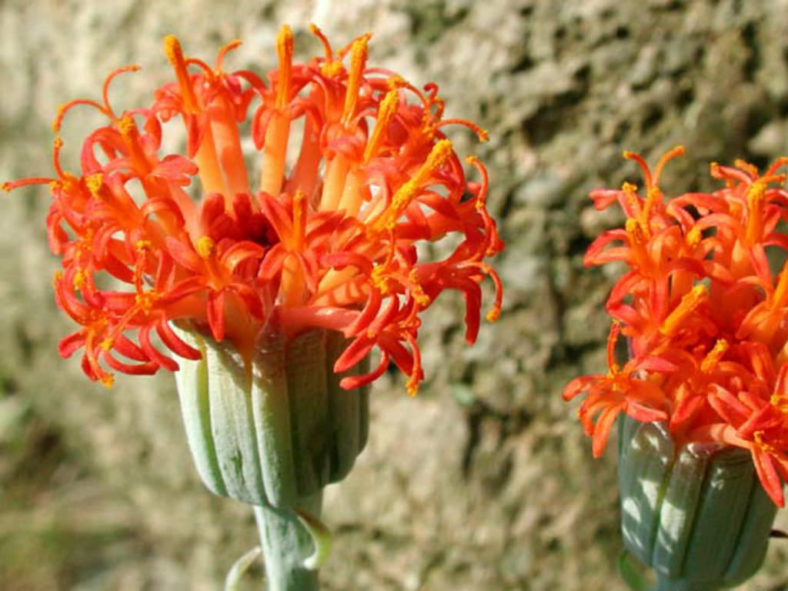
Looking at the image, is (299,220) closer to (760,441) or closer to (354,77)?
(354,77)

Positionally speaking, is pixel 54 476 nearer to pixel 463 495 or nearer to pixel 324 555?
pixel 463 495

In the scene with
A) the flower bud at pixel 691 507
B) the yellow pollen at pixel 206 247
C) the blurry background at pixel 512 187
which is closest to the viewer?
the yellow pollen at pixel 206 247

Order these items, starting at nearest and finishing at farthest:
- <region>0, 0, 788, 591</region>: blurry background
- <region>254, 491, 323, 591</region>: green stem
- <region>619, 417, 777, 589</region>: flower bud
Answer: <region>619, 417, 777, 589</region>: flower bud → <region>254, 491, 323, 591</region>: green stem → <region>0, 0, 788, 591</region>: blurry background

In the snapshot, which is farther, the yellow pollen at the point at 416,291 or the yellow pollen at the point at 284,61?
the yellow pollen at the point at 284,61

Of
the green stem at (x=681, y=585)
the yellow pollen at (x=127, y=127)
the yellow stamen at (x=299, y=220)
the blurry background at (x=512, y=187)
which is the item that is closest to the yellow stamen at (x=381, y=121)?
the yellow stamen at (x=299, y=220)

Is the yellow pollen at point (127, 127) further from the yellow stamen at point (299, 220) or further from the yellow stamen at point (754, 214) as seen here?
the yellow stamen at point (754, 214)

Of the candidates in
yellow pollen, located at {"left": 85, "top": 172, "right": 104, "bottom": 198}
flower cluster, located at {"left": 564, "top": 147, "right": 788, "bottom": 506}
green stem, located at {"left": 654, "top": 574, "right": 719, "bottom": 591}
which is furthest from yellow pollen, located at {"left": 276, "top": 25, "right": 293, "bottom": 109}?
green stem, located at {"left": 654, "top": 574, "right": 719, "bottom": 591}

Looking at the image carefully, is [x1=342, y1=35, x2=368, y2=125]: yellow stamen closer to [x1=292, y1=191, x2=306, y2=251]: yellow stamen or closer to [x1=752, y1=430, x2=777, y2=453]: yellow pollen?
[x1=292, y1=191, x2=306, y2=251]: yellow stamen
